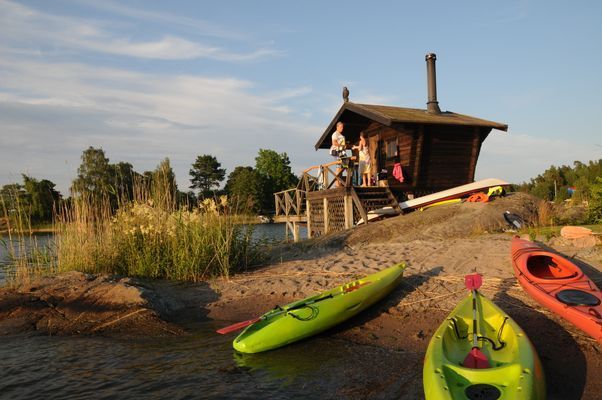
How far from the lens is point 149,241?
961cm

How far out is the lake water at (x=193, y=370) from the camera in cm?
458

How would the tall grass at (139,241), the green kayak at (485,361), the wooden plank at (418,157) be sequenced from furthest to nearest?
the wooden plank at (418,157)
the tall grass at (139,241)
the green kayak at (485,361)

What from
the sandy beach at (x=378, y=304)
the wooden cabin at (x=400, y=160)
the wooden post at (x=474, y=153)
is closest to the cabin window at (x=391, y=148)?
the wooden cabin at (x=400, y=160)

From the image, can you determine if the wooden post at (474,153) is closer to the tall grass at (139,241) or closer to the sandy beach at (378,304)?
the sandy beach at (378,304)

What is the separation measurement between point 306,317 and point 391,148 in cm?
1191

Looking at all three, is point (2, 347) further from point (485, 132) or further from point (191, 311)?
point (485, 132)

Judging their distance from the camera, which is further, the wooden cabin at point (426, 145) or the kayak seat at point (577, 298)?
the wooden cabin at point (426, 145)

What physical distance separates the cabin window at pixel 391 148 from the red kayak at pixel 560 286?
9.00 metres

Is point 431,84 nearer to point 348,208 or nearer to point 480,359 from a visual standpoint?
point 348,208

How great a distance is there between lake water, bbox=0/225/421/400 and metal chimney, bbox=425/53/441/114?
13934 mm

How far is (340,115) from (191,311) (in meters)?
12.0

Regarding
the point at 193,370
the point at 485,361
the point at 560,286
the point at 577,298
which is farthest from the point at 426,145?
the point at 193,370

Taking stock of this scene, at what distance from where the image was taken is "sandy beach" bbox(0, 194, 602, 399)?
505cm

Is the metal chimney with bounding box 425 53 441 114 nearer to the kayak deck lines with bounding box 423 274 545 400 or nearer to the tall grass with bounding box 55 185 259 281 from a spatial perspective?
the tall grass with bounding box 55 185 259 281
